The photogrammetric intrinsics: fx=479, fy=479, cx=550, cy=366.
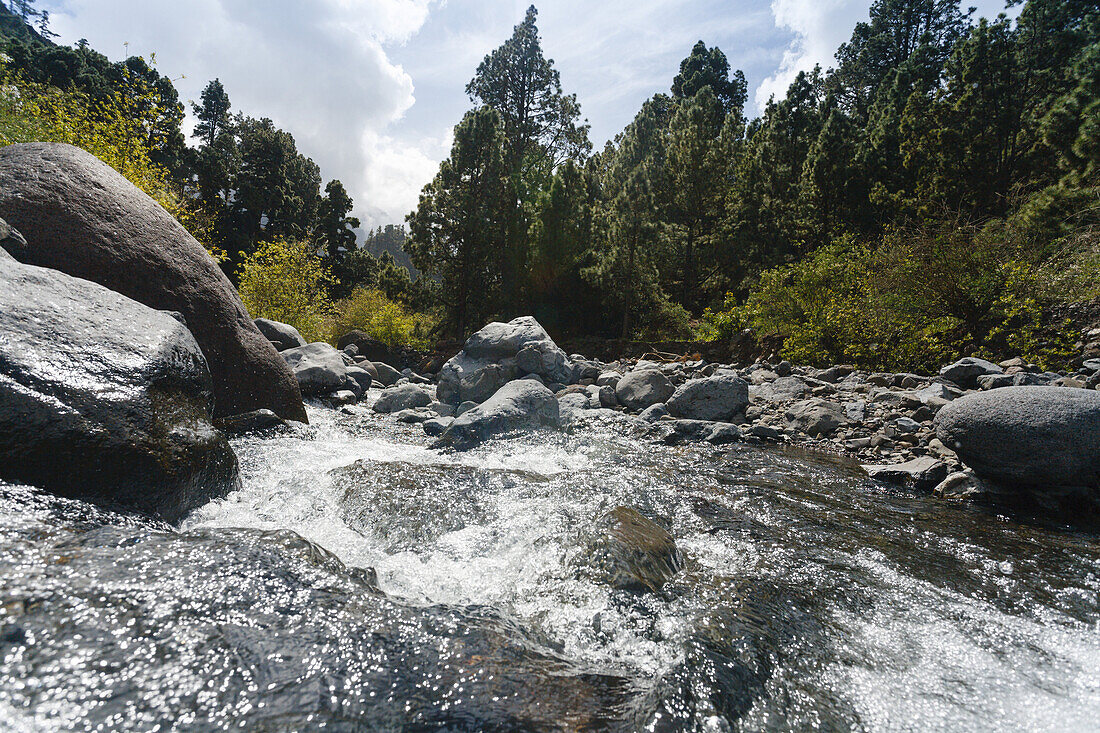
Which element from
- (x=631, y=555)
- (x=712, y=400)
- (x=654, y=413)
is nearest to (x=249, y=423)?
(x=631, y=555)

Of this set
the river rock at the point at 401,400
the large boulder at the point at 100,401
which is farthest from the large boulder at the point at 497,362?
the large boulder at the point at 100,401

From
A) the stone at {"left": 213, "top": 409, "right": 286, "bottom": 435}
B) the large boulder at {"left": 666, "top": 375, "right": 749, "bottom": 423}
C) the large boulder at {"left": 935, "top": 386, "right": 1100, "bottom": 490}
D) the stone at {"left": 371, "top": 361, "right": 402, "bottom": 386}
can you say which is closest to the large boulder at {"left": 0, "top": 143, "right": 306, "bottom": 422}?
the stone at {"left": 213, "top": 409, "right": 286, "bottom": 435}

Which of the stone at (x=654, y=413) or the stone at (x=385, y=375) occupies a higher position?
the stone at (x=385, y=375)

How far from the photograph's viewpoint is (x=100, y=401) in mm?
2717

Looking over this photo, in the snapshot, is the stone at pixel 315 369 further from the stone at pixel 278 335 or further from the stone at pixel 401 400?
the stone at pixel 401 400

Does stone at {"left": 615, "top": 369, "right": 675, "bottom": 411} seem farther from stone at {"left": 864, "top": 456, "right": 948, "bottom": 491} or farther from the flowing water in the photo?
the flowing water

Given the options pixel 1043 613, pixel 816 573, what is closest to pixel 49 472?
pixel 816 573

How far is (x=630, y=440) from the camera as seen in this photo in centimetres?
687

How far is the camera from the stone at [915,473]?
16.2 ft

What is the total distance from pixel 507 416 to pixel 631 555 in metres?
3.95

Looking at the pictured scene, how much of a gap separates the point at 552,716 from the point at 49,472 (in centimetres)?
275

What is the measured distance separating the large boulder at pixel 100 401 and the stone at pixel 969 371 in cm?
907

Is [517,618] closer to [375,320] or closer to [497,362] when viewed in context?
[497,362]

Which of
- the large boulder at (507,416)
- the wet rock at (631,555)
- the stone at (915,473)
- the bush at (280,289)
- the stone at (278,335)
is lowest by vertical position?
the stone at (915,473)
